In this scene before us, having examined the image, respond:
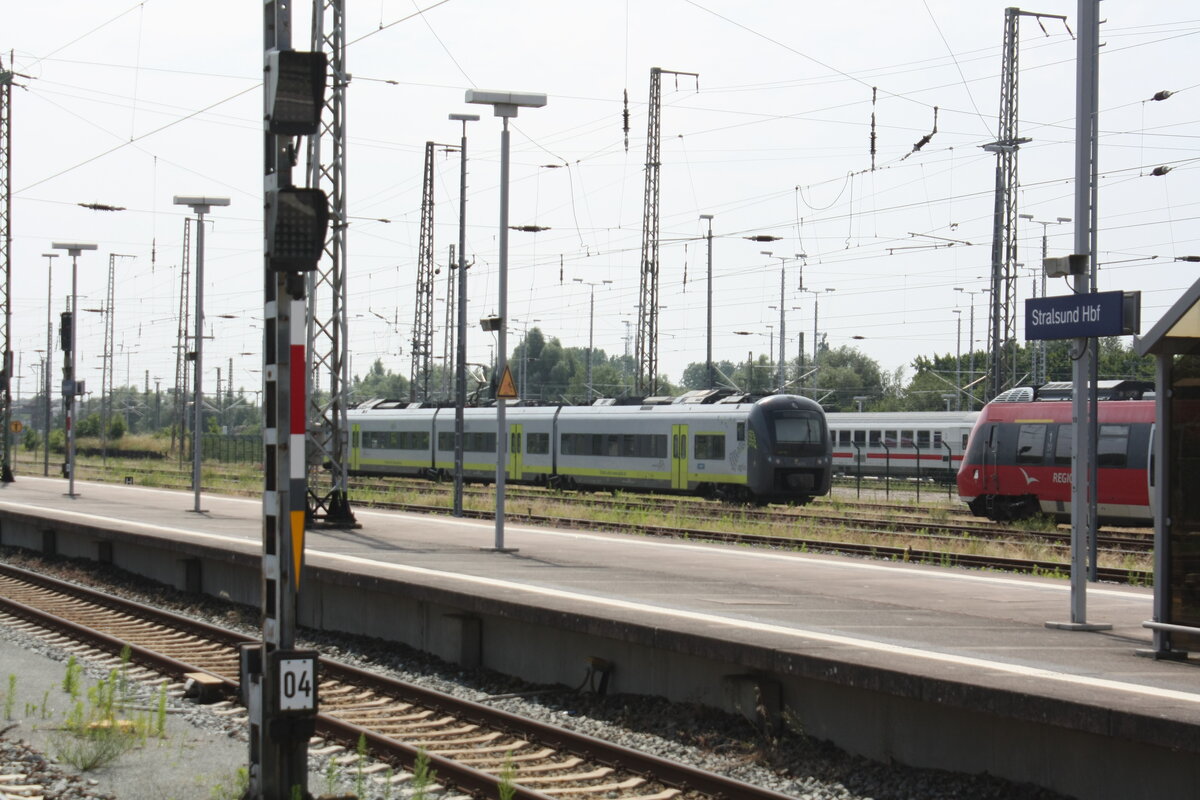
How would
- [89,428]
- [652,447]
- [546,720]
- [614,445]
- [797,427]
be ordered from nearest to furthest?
[546,720], [797,427], [652,447], [614,445], [89,428]

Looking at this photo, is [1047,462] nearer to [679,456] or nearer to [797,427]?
[797,427]

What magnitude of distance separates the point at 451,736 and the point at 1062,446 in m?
19.2

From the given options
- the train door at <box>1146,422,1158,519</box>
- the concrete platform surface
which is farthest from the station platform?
the train door at <box>1146,422,1158,519</box>

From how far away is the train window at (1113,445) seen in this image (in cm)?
2470

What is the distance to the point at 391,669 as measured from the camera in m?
13.2

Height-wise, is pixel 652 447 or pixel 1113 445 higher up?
pixel 1113 445

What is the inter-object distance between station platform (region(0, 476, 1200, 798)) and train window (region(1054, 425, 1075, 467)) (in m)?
8.82

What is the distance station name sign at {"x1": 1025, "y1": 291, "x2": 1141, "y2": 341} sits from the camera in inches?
424

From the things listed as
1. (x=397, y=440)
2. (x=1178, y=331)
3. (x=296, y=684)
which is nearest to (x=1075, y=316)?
(x=1178, y=331)

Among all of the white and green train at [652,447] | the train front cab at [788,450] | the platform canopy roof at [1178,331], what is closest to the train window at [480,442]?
the white and green train at [652,447]

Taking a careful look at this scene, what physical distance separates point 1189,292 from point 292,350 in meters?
5.95

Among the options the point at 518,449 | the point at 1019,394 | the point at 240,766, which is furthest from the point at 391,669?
the point at 518,449

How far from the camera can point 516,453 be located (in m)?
43.7

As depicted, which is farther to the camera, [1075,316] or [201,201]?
[201,201]
